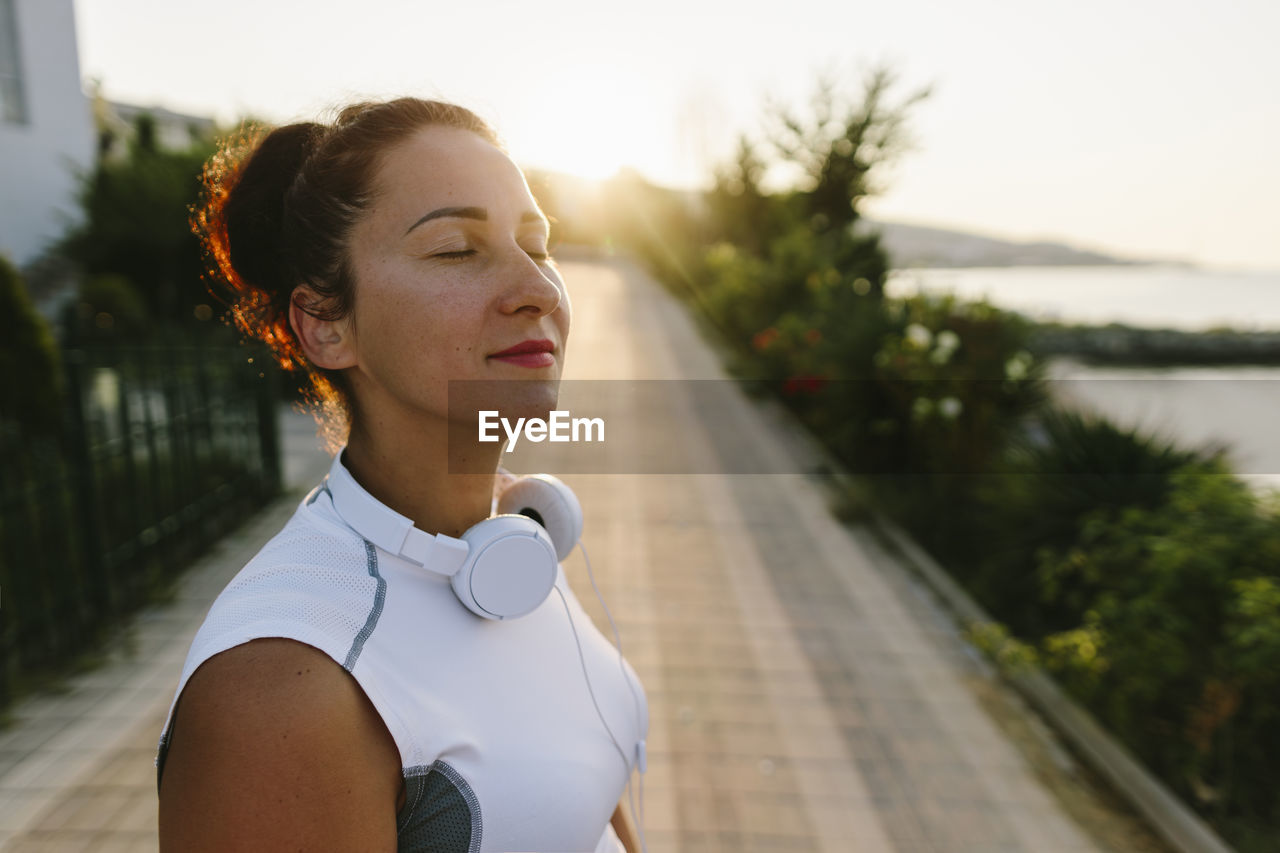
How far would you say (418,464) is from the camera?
1393 millimetres

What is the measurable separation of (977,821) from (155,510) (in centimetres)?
533

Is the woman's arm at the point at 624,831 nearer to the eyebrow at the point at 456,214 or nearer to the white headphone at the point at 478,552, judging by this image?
the white headphone at the point at 478,552

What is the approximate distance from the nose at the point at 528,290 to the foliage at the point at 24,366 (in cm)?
742

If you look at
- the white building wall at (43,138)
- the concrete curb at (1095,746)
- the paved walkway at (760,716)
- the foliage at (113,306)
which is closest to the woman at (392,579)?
the paved walkway at (760,716)

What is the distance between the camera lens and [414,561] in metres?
1.22

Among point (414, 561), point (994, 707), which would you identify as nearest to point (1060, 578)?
point (994, 707)

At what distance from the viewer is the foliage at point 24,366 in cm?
688

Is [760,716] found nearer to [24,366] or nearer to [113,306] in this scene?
[24,366]

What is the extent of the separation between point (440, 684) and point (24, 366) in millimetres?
7854

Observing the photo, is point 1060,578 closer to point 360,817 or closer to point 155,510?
point 360,817

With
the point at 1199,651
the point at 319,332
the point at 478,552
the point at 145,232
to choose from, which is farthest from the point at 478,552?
the point at 145,232

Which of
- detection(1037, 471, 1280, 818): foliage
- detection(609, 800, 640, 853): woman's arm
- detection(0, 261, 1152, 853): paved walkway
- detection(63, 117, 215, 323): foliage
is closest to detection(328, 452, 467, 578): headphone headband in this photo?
detection(609, 800, 640, 853): woman's arm

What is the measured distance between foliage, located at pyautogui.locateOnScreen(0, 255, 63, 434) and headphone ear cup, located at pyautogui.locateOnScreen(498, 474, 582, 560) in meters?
7.18

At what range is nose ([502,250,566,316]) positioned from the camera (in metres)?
1.28
